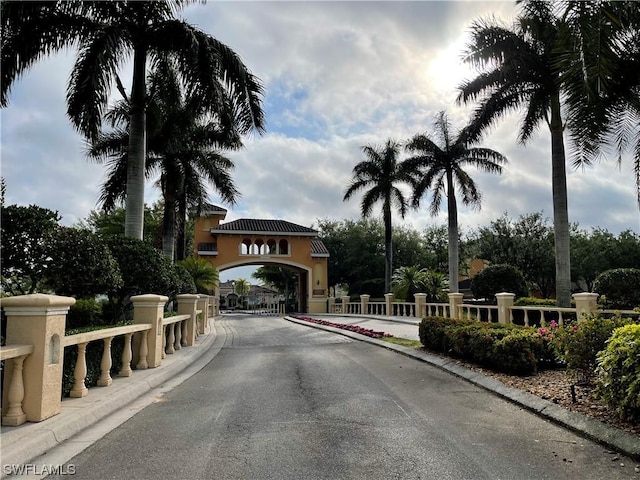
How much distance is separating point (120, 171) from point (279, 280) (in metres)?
39.7

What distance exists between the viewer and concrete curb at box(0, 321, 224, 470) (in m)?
4.30

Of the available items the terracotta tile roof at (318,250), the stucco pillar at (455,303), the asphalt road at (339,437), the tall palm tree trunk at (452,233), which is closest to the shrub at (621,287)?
the stucco pillar at (455,303)

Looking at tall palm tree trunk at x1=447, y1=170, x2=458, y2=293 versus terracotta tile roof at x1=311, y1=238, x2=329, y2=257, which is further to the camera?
terracotta tile roof at x1=311, y1=238, x2=329, y2=257

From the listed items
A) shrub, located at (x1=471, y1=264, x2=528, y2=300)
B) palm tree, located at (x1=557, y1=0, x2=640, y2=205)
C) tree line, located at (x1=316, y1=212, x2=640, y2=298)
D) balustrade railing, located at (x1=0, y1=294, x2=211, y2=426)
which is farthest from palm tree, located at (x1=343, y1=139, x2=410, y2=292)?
balustrade railing, located at (x1=0, y1=294, x2=211, y2=426)

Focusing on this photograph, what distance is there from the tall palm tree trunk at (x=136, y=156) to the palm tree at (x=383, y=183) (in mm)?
23497

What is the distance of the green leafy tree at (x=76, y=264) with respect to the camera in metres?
8.27

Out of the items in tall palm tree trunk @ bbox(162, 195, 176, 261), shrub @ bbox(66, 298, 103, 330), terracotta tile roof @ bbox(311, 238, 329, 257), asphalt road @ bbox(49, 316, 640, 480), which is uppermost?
terracotta tile roof @ bbox(311, 238, 329, 257)

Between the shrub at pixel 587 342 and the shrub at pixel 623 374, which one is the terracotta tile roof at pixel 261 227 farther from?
the shrub at pixel 623 374

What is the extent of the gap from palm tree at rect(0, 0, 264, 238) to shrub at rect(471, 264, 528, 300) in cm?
1253

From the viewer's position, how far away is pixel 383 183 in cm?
3512

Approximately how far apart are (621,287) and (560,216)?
3666mm

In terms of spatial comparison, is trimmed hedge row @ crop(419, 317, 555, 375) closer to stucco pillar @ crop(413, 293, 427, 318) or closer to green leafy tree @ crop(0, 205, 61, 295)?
green leafy tree @ crop(0, 205, 61, 295)

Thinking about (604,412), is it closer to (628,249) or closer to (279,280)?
(628,249)

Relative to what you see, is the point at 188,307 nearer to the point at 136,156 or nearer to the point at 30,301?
the point at 136,156
